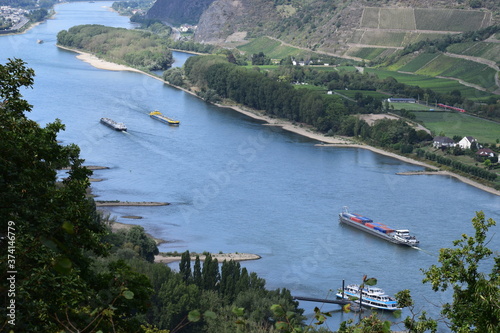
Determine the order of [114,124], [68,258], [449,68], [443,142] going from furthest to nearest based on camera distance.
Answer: [449,68], [114,124], [443,142], [68,258]

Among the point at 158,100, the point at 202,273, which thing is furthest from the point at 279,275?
the point at 158,100

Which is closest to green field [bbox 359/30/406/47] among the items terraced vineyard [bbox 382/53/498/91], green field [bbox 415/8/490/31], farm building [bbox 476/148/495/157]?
green field [bbox 415/8/490/31]

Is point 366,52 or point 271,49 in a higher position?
point 366,52

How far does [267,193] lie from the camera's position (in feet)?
114

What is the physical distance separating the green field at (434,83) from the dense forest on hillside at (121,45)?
18620mm

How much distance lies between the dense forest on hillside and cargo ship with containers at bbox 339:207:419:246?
45953 mm

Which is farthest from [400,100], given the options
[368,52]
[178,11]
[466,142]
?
[178,11]

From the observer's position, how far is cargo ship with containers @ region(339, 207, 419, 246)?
95.0 ft

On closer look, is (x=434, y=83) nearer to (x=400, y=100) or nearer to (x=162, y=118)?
(x=400, y=100)

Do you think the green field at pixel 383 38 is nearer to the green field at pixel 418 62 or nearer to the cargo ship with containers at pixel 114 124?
the green field at pixel 418 62

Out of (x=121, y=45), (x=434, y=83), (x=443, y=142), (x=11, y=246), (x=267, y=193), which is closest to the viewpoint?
(x=11, y=246)

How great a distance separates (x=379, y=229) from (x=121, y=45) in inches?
2209

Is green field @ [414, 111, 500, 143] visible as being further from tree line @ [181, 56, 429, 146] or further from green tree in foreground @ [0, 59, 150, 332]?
green tree in foreground @ [0, 59, 150, 332]

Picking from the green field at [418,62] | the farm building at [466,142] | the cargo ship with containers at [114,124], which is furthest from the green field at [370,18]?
the cargo ship with containers at [114,124]
